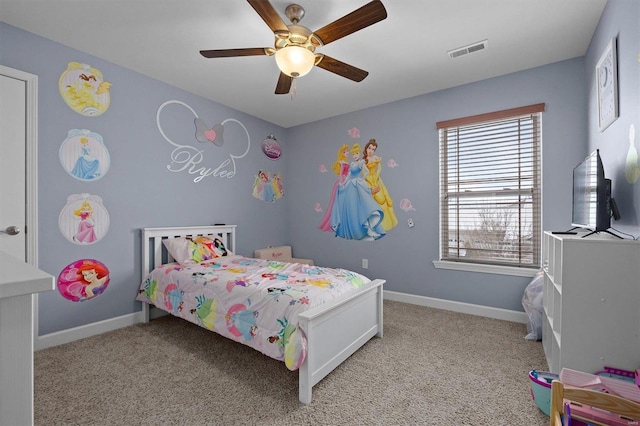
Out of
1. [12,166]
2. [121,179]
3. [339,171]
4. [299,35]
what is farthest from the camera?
[339,171]

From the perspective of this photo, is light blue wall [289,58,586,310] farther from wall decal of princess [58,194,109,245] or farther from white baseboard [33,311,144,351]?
wall decal of princess [58,194,109,245]

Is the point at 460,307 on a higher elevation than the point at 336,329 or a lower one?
lower

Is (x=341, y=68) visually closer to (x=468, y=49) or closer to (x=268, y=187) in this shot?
(x=468, y=49)

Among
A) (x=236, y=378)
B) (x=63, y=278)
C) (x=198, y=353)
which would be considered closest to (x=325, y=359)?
(x=236, y=378)

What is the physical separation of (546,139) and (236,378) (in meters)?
3.38

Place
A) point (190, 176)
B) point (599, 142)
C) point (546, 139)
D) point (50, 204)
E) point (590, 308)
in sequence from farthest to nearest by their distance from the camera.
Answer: point (190, 176)
point (546, 139)
point (50, 204)
point (599, 142)
point (590, 308)

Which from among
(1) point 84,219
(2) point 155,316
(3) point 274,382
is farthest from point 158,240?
(3) point 274,382

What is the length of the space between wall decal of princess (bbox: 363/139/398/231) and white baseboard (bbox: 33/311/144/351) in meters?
2.92

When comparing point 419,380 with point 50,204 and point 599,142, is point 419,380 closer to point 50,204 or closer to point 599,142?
point 599,142

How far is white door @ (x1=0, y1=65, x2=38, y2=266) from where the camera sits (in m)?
2.25

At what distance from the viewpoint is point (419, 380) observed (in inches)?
79.0

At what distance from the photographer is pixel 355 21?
5.85ft

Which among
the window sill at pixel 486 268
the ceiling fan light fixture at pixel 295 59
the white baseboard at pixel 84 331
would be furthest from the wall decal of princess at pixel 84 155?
the window sill at pixel 486 268

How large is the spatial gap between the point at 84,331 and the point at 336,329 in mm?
2270
